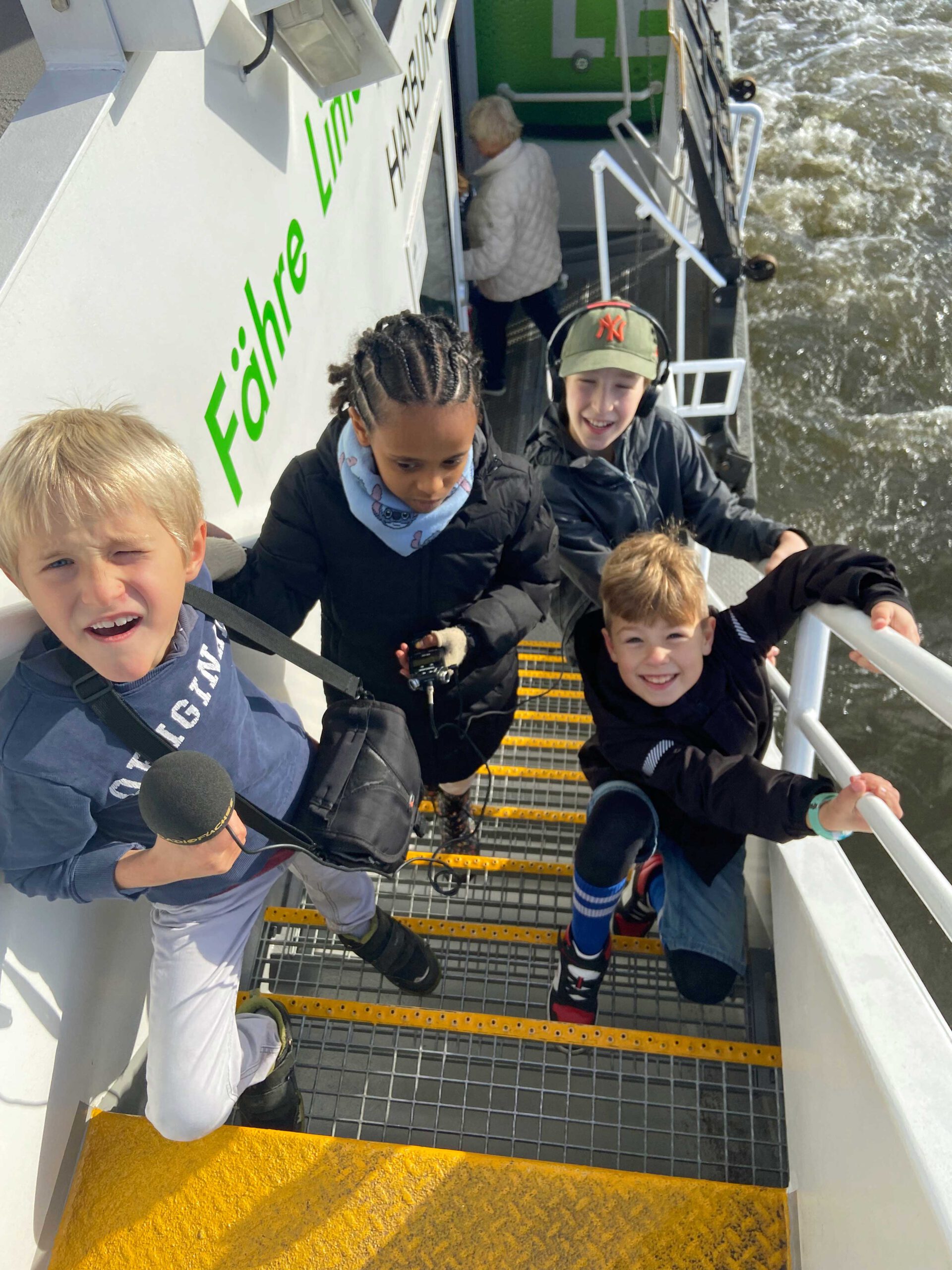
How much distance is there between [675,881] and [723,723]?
0.38 meters

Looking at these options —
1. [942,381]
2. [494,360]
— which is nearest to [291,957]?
[494,360]

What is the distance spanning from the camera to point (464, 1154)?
5.65ft

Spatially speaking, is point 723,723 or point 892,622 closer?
point 892,622

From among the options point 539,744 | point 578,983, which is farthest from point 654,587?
point 539,744

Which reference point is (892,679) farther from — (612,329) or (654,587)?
(612,329)

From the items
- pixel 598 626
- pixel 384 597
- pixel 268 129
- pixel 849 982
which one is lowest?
pixel 849 982

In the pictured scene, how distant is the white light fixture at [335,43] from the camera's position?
2.30 m

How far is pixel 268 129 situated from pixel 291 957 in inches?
82.7

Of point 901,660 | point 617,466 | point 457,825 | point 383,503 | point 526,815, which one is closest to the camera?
point 901,660

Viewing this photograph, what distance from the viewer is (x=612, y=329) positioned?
2404 millimetres

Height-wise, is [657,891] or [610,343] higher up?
[610,343]

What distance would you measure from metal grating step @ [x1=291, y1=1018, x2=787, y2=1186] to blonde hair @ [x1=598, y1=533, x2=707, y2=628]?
0.97m

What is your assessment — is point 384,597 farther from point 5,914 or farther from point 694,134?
point 694,134

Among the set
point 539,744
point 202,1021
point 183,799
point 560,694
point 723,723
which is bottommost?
point 560,694
